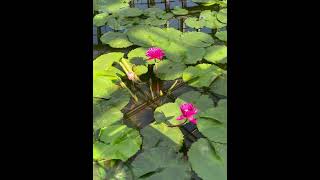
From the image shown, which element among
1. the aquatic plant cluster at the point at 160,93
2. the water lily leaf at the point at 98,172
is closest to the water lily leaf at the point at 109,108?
the aquatic plant cluster at the point at 160,93

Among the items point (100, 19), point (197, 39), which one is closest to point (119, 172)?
point (197, 39)

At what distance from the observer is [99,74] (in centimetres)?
217

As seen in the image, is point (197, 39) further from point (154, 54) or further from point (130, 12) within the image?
point (130, 12)

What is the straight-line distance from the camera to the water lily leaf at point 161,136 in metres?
1.67

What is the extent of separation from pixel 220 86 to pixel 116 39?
952mm

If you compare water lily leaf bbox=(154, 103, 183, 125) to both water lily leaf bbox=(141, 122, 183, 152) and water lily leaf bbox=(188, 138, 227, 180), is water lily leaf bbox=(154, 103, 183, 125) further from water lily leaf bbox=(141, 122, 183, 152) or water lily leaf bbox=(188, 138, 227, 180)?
water lily leaf bbox=(188, 138, 227, 180)

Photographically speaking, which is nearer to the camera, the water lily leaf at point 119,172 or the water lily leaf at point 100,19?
the water lily leaf at point 119,172

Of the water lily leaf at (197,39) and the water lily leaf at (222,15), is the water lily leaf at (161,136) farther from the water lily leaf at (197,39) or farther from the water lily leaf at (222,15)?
the water lily leaf at (222,15)

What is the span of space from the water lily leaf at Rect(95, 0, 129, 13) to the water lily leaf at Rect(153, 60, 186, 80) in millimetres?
1050

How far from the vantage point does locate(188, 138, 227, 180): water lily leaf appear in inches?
59.9

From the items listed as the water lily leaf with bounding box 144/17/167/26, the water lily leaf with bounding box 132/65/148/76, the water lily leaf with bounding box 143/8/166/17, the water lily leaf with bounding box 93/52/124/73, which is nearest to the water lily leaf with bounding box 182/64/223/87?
the water lily leaf with bounding box 132/65/148/76

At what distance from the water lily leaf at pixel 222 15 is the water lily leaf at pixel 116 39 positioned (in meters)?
0.86

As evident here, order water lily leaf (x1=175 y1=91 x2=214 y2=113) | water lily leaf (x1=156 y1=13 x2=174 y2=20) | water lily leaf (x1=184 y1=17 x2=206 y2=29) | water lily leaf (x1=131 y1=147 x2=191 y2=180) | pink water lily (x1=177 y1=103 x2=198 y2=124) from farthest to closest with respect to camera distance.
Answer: water lily leaf (x1=156 y1=13 x2=174 y2=20) < water lily leaf (x1=184 y1=17 x2=206 y2=29) < water lily leaf (x1=175 y1=91 x2=214 y2=113) < pink water lily (x1=177 y1=103 x2=198 y2=124) < water lily leaf (x1=131 y1=147 x2=191 y2=180)
